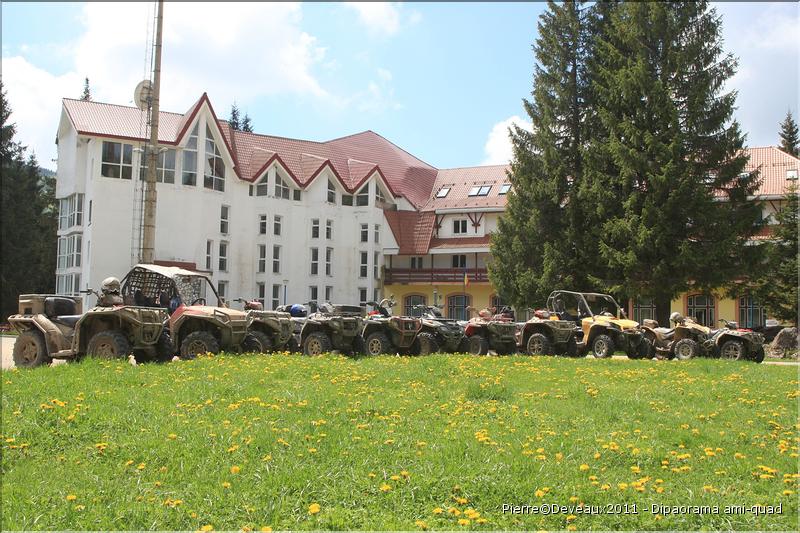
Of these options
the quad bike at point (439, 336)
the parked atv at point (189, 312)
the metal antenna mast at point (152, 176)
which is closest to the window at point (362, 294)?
the metal antenna mast at point (152, 176)

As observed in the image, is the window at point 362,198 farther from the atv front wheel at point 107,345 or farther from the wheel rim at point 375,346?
the atv front wheel at point 107,345

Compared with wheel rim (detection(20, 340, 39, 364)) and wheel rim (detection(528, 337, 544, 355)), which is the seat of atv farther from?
wheel rim (detection(528, 337, 544, 355))

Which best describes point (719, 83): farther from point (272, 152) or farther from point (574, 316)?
point (272, 152)

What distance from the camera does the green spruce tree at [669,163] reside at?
32.6m

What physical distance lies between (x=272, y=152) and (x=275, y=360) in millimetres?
35335

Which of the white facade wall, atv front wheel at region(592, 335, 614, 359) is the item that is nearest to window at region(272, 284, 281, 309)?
the white facade wall

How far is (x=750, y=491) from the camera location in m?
7.61

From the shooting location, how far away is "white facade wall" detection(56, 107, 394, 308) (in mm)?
40406

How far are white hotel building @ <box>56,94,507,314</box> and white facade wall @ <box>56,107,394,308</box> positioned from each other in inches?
2.8

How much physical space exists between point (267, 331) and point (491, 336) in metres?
7.02

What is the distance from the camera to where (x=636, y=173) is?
3425 cm

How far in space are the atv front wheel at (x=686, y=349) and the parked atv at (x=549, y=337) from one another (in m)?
2.95

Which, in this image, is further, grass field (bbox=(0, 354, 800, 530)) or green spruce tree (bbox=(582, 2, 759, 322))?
green spruce tree (bbox=(582, 2, 759, 322))

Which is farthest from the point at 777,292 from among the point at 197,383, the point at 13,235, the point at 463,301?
the point at 13,235
